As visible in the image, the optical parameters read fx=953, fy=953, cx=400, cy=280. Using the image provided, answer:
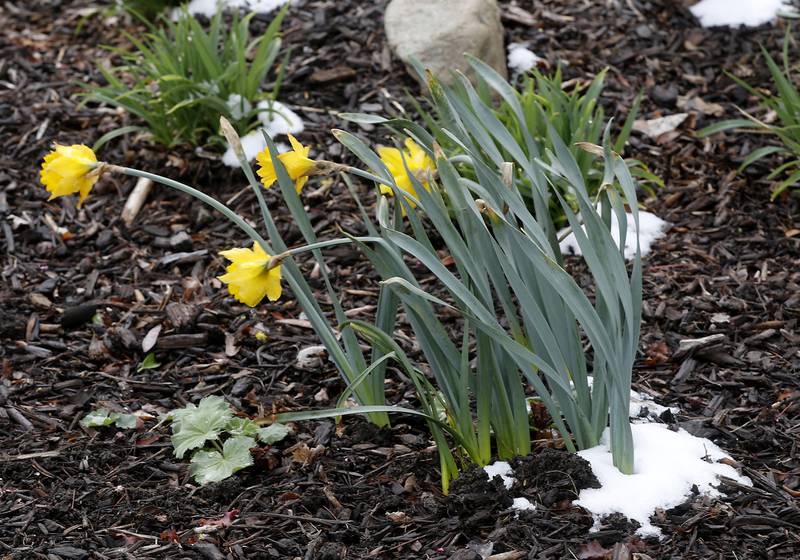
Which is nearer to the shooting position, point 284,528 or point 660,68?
point 284,528

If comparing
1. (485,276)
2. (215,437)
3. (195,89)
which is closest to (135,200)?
(195,89)

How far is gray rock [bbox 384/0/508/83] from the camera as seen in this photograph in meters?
4.11

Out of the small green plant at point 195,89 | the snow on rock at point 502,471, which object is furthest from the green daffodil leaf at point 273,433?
the small green plant at point 195,89

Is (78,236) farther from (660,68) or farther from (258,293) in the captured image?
(660,68)

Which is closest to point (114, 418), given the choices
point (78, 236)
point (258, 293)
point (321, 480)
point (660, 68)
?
point (321, 480)

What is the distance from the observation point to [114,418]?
260cm

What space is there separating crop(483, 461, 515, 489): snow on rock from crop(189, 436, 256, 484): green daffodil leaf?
59cm

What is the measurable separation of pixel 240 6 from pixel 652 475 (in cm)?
338

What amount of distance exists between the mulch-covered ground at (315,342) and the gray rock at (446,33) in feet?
0.47

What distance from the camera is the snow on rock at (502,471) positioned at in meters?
2.20

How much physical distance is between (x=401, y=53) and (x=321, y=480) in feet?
7.75

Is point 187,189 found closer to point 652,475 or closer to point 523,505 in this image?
point 523,505

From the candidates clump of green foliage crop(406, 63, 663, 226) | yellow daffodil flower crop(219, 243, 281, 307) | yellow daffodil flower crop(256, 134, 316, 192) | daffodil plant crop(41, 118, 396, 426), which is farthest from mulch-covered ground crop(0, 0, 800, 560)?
yellow daffodil flower crop(256, 134, 316, 192)

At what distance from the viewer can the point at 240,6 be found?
4.68 meters
